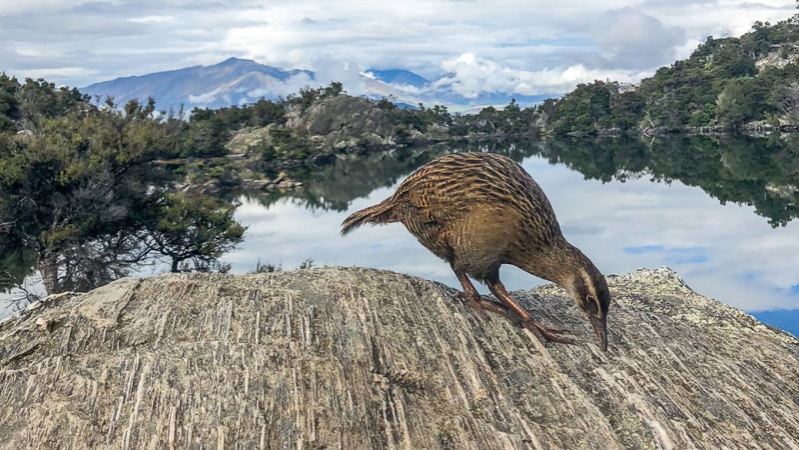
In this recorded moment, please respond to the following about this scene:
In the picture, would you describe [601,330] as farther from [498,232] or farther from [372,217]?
[372,217]

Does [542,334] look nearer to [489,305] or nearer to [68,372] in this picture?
[489,305]

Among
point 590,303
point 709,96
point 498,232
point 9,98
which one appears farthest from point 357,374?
point 709,96

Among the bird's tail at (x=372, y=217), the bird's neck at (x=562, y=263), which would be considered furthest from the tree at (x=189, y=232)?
the bird's neck at (x=562, y=263)

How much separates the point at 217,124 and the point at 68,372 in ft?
290

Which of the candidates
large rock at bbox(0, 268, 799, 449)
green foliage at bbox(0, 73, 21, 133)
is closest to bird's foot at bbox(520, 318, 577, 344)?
large rock at bbox(0, 268, 799, 449)

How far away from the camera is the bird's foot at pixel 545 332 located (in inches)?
269

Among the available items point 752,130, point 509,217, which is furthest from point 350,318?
point 752,130

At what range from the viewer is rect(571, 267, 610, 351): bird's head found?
663cm

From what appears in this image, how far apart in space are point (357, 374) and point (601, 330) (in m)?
2.55

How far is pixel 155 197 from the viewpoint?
1138 inches

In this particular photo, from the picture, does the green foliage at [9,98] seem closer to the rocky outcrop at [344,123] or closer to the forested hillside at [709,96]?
the rocky outcrop at [344,123]

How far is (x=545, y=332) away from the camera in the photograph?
22.4 ft

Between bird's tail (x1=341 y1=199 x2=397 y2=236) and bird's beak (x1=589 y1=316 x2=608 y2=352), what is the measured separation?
2.53 m

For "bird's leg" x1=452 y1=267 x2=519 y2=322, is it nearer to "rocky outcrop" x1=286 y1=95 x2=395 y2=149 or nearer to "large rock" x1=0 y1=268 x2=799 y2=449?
"large rock" x1=0 y1=268 x2=799 y2=449
